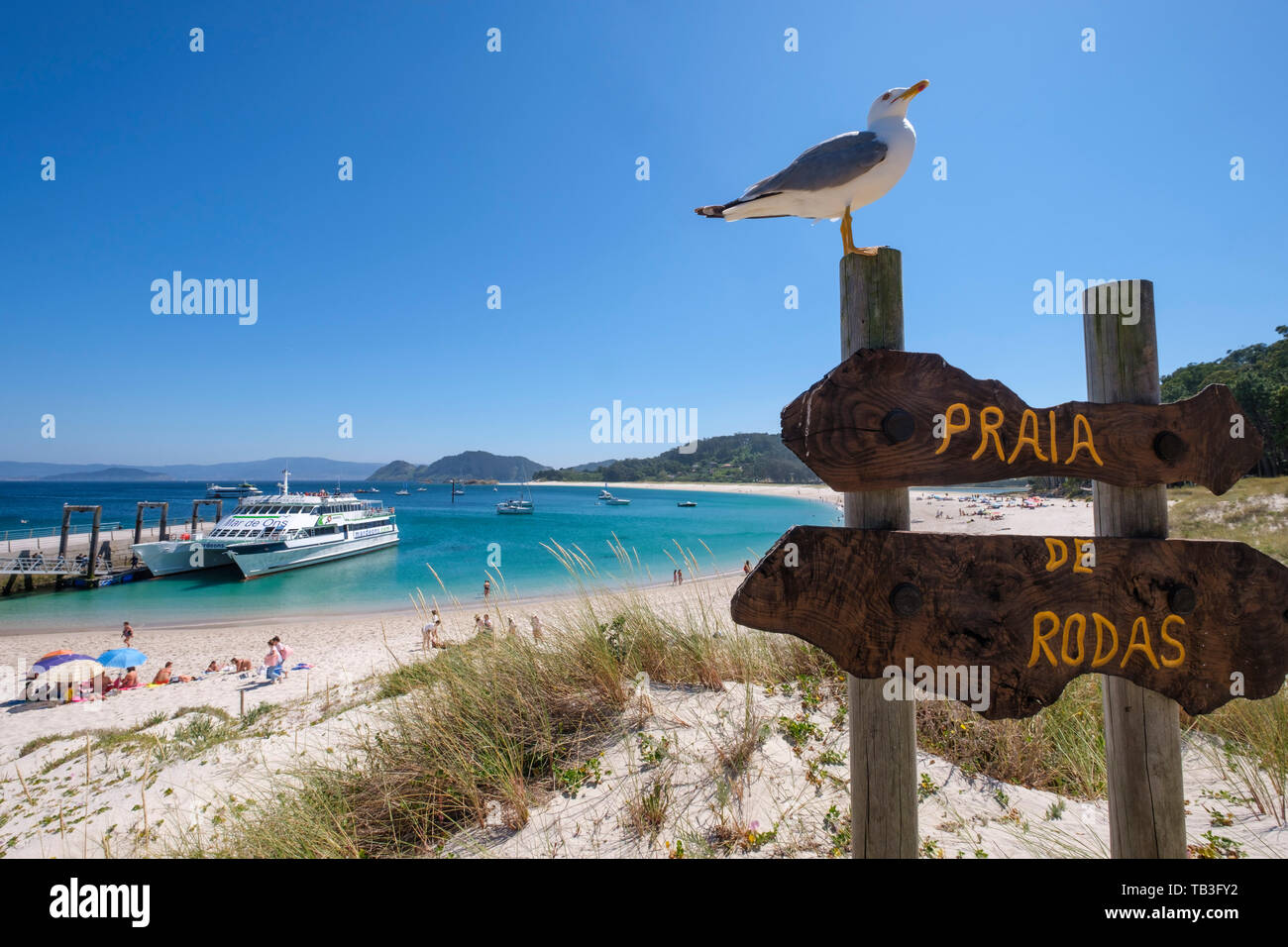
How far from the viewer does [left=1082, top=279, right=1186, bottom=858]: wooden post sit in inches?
68.2

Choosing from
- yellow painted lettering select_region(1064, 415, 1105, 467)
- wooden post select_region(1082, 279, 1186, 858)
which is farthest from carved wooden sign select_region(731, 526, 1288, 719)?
yellow painted lettering select_region(1064, 415, 1105, 467)

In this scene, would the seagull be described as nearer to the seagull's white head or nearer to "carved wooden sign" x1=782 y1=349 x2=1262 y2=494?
the seagull's white head

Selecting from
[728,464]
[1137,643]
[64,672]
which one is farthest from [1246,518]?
[728,464]

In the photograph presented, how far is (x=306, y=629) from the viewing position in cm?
1655

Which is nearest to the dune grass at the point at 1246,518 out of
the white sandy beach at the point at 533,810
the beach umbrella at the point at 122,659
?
the white sandy beach at the point at 533,810

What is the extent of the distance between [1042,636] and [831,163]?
2.12 m

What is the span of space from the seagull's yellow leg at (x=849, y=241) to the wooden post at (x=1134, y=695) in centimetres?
91

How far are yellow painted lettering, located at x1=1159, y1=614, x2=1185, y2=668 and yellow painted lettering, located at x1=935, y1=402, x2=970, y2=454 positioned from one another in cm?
95

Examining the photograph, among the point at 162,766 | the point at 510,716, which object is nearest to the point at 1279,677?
the point at 510,716

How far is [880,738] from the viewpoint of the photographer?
1755mm

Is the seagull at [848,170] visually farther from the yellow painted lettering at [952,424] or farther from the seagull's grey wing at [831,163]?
the yellow painted lettering at [952,424]

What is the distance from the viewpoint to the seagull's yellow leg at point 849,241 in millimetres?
1897
